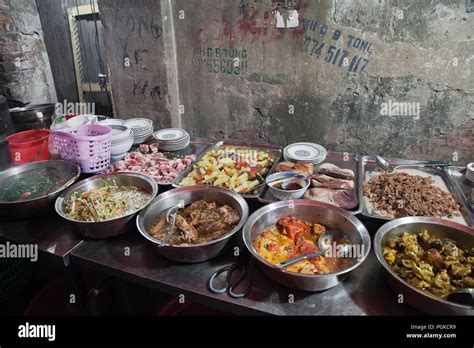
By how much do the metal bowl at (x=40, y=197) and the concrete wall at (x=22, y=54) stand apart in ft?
12.0

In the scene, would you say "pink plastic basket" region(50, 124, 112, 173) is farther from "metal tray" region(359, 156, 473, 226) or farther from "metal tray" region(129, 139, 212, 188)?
"metal tray" region(359, 156, 473, 226)

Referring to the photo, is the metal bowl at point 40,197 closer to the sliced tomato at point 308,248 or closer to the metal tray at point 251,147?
the metal tray at point 251,147

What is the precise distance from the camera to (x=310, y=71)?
165 inches

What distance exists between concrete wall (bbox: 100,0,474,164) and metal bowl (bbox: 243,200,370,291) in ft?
8.37

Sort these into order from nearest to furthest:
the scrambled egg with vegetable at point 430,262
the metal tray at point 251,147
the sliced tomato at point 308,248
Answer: the scrambled egg with vegetable at point 430,262 → the sliced tomato at point 308,248 → the metal tray at point 251,147

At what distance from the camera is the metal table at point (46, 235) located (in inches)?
83.9

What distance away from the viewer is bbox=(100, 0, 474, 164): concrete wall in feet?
12.0

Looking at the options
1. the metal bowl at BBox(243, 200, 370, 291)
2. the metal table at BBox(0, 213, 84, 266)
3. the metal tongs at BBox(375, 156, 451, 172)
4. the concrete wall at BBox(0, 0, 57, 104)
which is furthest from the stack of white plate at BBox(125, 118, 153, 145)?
the concrete wall at BBox(0, 0, 57, 104)

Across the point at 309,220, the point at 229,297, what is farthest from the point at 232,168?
the point at 229,297

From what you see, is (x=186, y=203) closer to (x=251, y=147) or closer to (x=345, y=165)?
(x=251, y=147)

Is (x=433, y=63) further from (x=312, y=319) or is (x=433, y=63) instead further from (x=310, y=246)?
(x=312, y=319)

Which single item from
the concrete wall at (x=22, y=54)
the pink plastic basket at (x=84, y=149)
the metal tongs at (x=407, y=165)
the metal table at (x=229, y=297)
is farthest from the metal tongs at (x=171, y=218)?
the concrete wall at (x=22, y=54)

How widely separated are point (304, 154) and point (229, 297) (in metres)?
1.83

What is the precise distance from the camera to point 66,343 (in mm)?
2012
